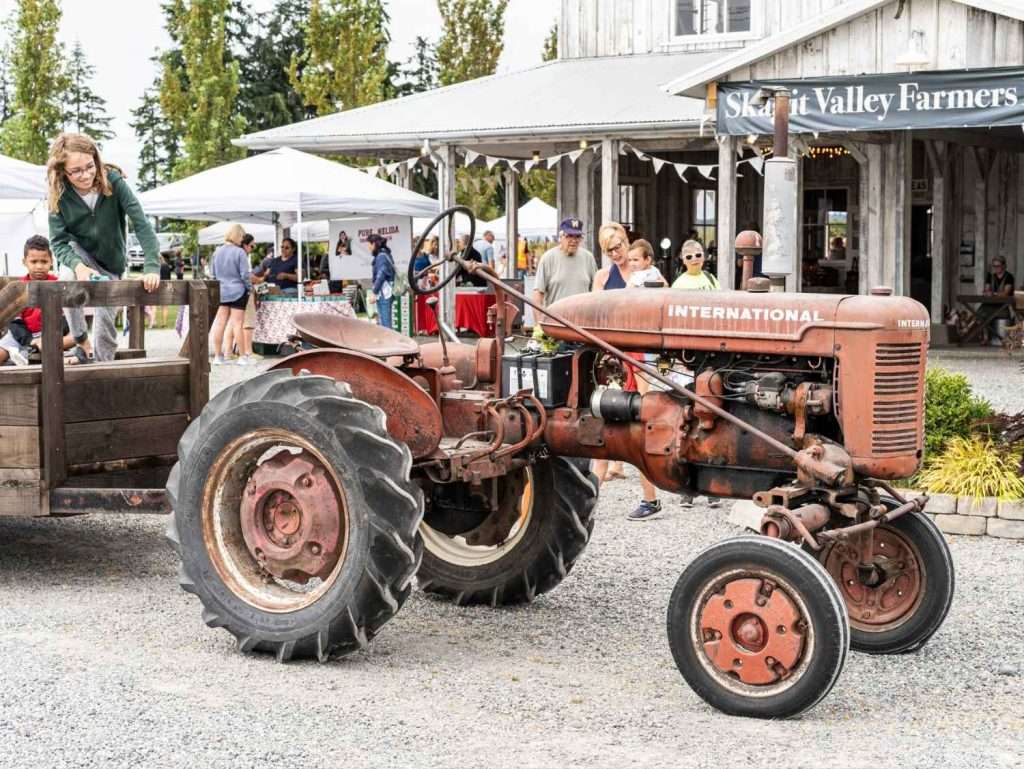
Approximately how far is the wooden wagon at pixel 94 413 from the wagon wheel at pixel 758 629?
2.77 meters

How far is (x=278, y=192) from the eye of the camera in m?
20.2

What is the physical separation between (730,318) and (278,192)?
14980mm

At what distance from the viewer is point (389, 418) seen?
6414 millimetres

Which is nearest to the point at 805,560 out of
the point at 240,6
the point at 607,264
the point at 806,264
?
the point at 607,264

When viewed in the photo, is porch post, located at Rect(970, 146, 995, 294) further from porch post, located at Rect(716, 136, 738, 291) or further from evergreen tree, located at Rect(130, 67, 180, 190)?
evergreen tree, located at Rect(130, 67, 180, 190)

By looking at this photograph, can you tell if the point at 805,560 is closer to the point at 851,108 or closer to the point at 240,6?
the point at 851,108

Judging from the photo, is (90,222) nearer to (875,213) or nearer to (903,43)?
(903,43)

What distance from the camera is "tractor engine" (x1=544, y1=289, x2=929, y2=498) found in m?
5.67

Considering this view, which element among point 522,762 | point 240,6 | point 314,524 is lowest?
point 522,762

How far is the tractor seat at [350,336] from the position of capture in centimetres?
666

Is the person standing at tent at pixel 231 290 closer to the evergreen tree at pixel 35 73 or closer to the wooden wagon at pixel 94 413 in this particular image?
the wooden wagon at pixel 94 413

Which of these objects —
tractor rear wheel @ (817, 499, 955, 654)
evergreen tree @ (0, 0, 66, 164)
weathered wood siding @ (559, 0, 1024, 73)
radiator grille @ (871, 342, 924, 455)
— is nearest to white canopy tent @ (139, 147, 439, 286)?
weathered wood siding @ (559, 0, 1024, 73)

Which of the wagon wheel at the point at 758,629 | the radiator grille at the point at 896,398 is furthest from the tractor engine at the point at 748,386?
the wagon wheel at the point at 758,629

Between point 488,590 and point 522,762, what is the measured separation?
89.2 inches
